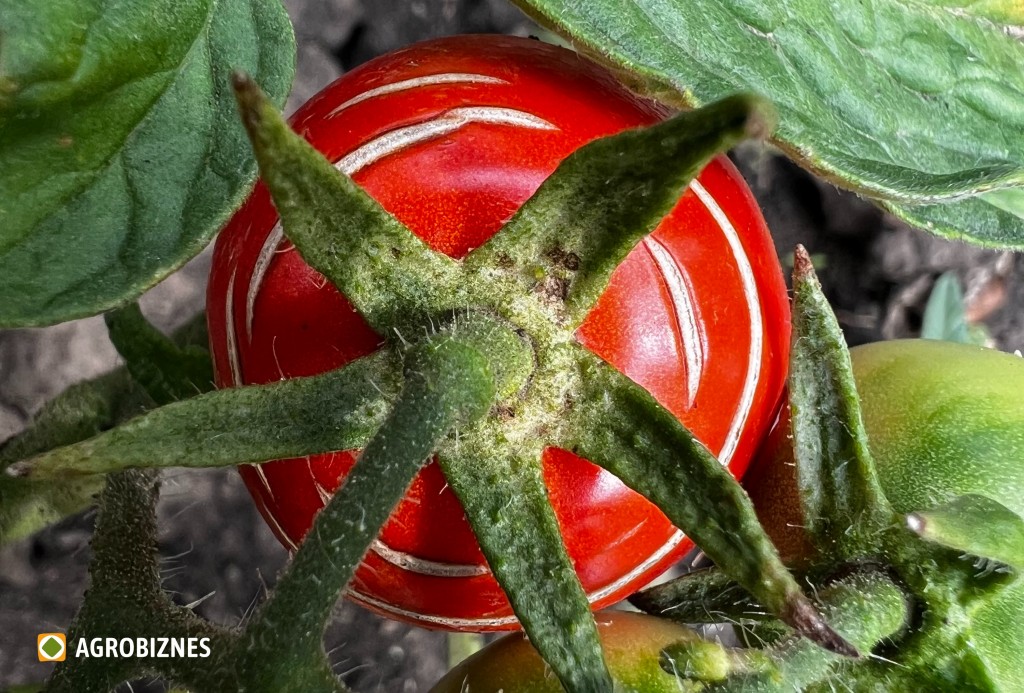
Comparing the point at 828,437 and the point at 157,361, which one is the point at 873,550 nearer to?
the point at 828,437

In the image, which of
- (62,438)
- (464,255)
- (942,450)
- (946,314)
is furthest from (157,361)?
(946,314)

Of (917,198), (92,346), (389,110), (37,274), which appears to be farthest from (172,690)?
(92,346)

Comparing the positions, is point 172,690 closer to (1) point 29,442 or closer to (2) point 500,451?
(2) point 500,451

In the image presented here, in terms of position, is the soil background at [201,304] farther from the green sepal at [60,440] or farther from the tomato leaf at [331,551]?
the tomato leaf at [331,551]

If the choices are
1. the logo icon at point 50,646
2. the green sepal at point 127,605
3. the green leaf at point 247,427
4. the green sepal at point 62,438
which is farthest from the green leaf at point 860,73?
the logo icon at point 50,646

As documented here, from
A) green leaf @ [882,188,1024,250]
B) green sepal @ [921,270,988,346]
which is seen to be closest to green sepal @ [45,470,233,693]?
green leaf @ [882,188,1024,250]

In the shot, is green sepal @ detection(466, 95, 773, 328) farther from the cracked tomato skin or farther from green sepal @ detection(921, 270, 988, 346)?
green sepal @ detection(921, 270, 988, 346)
